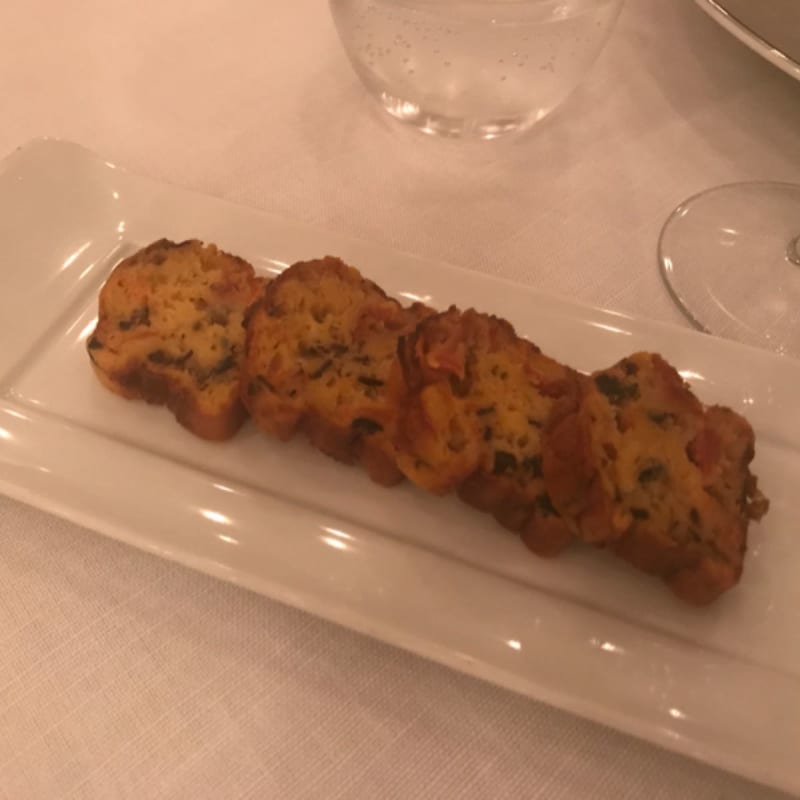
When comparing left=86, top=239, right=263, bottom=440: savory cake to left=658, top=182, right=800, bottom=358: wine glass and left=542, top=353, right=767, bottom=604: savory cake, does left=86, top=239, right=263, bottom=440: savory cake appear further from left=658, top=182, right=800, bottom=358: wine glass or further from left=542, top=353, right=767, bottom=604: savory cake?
left=658, top=182, right=800, bottom=358: wine glass

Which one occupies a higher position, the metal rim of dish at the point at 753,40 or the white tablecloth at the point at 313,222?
the metal rim of dish at the point at 753,40

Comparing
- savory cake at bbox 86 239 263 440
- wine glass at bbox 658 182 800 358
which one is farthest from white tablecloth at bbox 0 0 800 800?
savory cake at bbox 86 239 263 440

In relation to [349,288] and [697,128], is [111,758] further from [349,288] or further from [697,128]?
[697,128]

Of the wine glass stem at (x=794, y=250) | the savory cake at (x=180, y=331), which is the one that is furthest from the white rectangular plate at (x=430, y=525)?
the wine glass stem at (x=794, y=250)

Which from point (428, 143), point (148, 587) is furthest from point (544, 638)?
point (428, 143)

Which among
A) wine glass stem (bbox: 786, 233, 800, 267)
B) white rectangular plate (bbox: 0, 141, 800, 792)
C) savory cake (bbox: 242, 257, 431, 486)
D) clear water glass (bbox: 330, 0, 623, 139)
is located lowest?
white rectangular plate (bbox: 0, 141, 800, 792)

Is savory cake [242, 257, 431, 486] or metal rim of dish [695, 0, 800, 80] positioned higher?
metal rim of dish [695, 0, 800, 80]

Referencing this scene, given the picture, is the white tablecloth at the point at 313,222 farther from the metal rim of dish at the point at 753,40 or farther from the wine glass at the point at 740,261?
the metal rim of dish at the point at 753,40
